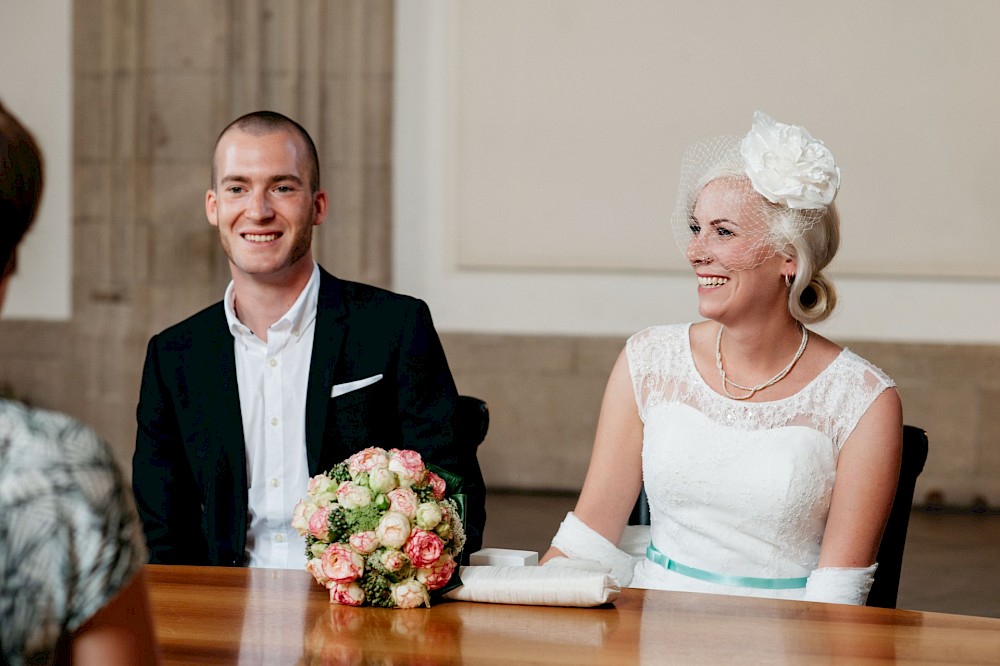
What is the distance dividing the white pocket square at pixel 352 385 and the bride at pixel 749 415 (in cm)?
64

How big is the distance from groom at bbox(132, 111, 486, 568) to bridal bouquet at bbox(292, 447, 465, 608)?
844mm

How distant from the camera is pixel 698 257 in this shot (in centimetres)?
304

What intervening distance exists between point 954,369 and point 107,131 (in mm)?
5499

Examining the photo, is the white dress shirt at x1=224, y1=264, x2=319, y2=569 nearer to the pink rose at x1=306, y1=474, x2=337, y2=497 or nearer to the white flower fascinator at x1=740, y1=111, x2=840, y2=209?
the pink rose at x1=306, y1=474, x2=337, y2=497

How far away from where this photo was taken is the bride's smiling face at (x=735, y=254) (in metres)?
2.98

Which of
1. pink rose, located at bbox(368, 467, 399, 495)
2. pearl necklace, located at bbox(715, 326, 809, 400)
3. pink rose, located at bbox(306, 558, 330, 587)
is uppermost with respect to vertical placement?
pearl necklace, located at bbox(715, 326, 809, 400)

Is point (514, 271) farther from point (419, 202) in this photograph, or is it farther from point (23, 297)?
point (23, 297)

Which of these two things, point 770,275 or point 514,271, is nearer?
point 770,275

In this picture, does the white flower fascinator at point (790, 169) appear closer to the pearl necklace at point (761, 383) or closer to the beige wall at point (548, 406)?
the pearl necklace at point (761, 383)

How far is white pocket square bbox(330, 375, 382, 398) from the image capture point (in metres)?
3.14

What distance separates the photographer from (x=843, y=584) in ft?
8.78

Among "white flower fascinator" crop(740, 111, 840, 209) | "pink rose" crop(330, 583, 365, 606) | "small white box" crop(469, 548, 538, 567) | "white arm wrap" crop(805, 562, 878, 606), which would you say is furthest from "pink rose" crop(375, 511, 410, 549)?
Result: "white flower fascinator" crop(740, 111, 840, 209)

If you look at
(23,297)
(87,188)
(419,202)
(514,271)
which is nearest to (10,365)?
(23,297)

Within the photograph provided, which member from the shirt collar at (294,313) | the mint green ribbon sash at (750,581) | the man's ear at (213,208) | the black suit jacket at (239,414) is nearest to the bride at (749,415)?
the mint green ribbon sash at (750,581)
